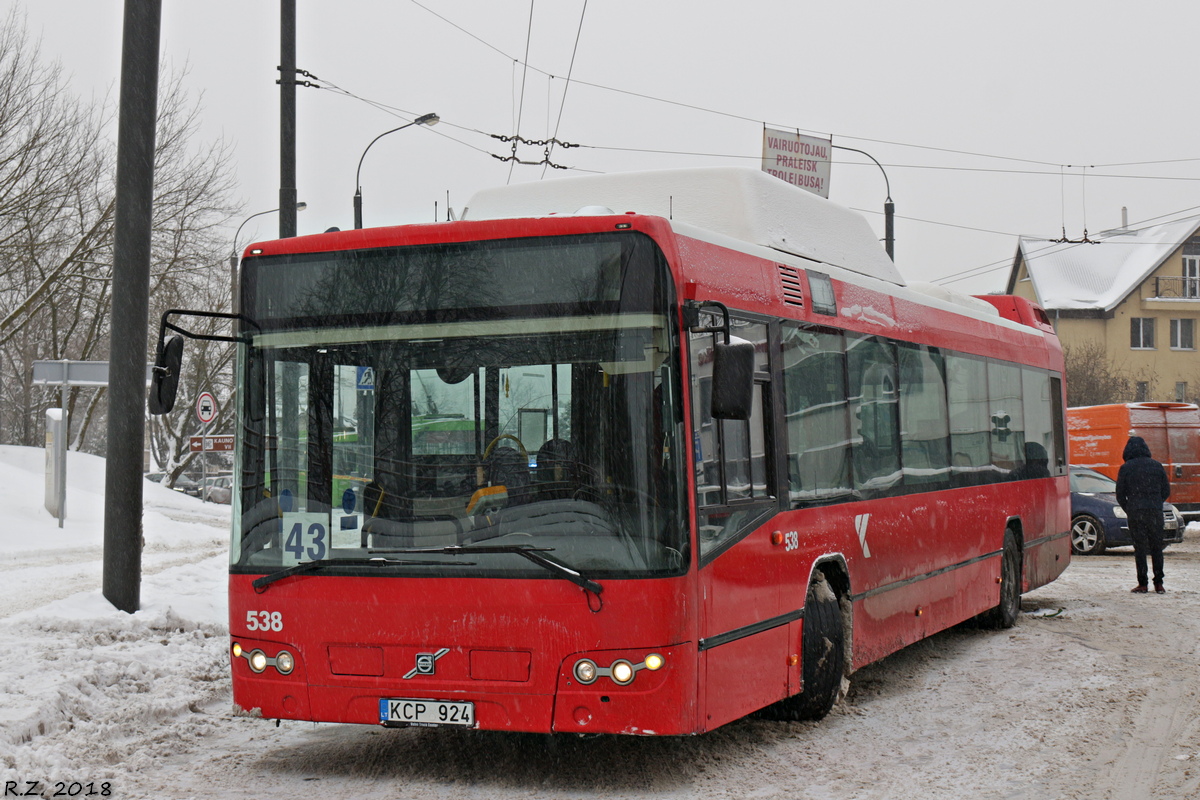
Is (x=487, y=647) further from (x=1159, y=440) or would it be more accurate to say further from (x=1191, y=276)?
(x=1191, y=276)

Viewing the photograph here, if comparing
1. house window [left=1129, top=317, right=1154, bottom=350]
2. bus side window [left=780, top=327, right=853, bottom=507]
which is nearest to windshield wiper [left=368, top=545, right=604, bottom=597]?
bus side window [left=780, top=327, right=853, bottom=507]

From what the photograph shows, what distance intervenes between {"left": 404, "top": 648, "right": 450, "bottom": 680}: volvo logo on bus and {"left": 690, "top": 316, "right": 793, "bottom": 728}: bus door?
1251mm

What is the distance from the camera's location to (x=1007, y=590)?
13.1 meters

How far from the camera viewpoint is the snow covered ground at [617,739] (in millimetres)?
6816

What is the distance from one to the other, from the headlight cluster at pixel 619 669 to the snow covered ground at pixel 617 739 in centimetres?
60

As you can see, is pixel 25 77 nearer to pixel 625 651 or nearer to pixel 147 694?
pixel 147 694

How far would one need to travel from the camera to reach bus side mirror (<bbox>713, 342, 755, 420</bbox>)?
244 inches

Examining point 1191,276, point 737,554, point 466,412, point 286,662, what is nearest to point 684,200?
point 737,554

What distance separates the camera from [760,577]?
746cm

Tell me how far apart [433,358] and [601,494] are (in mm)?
1073

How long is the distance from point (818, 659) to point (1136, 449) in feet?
33.5

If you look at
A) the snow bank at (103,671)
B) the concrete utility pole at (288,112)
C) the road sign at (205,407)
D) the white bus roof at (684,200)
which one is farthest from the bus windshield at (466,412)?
the road sign at (205,407)

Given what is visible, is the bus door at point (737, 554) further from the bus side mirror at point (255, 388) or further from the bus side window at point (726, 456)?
the bus side mirror at point (255, 388)

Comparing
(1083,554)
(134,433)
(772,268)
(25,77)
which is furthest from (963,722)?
(25,77)
